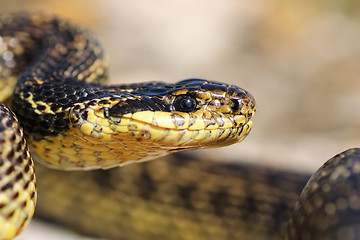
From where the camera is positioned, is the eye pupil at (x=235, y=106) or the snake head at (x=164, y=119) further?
the eye pupil at (x=235, y=106)

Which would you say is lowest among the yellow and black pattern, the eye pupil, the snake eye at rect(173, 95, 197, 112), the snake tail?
the yellow and black pattern

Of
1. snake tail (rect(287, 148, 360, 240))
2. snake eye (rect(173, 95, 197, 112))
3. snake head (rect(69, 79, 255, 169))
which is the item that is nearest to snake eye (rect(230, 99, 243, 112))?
snake head (rect(69, 79, 255, 169))

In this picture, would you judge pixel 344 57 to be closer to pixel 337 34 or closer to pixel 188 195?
pixel 337 34

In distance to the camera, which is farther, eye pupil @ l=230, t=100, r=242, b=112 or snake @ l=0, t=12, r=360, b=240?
eye pupil @ l=230, t=100, r=242, b=112

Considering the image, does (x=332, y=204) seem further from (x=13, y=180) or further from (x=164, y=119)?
(x=13, y=180)

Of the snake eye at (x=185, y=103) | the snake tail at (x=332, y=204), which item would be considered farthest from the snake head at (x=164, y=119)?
the snake tail at (x=332, y=204)

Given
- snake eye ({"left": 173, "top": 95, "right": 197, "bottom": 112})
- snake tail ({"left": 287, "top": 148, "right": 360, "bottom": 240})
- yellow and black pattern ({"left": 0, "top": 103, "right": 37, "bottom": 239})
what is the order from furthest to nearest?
snake eye ({"left": 173, "top": 95, "right": 197, "bottom": 112}) < yellow and black pattern ({"left": 0, "top": 103, "right": 37, "bottom": 239}) < snake tail ({"left": 287, "top": 148, "right": 360, "bottom": 240})

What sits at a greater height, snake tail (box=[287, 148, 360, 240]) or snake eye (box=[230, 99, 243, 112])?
snake eye (box=[230, 99, 243, 112])

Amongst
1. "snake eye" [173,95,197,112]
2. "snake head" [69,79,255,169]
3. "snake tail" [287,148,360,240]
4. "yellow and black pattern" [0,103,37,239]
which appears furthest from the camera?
"snake eye" [173,95,197,112]

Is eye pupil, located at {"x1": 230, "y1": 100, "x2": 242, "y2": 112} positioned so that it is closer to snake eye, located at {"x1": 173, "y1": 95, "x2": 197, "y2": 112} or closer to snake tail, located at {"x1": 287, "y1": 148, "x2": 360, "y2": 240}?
snake eye, located at {"x1": 173, "y1": 95, "x2": 197, "y2": 112}

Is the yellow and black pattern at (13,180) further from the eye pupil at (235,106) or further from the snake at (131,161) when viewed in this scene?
the eye pupil at (235,106)
